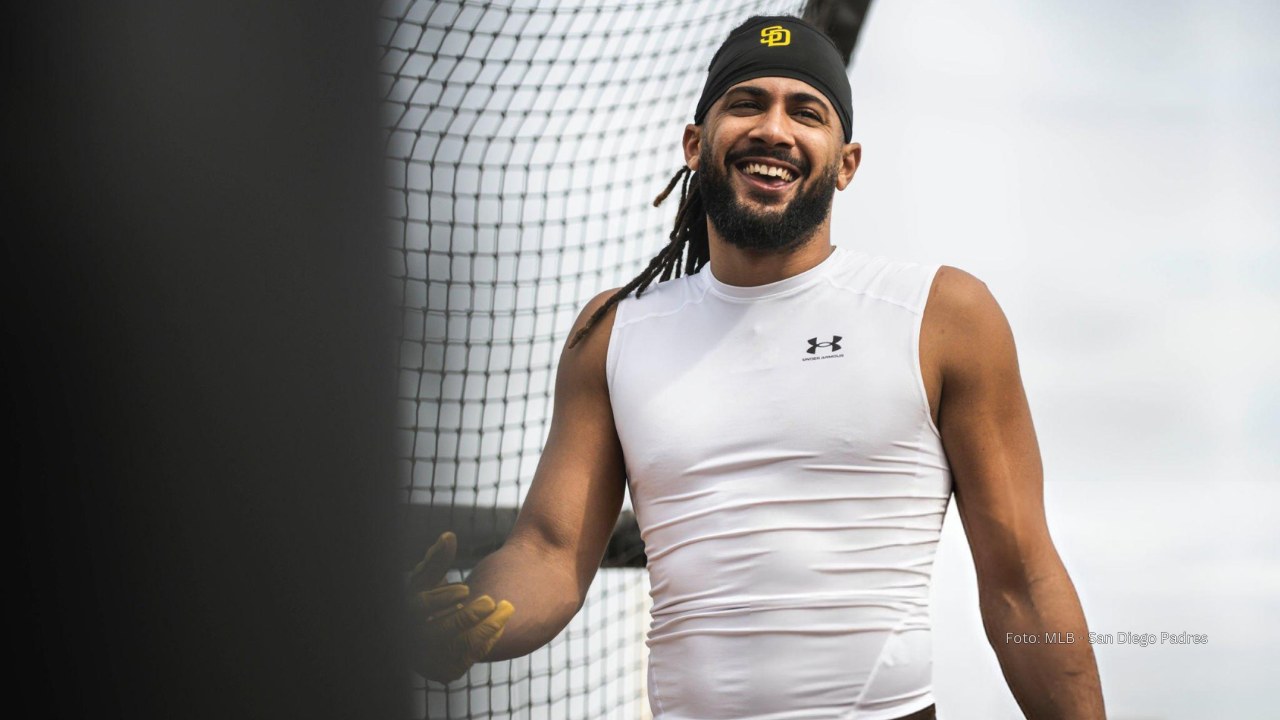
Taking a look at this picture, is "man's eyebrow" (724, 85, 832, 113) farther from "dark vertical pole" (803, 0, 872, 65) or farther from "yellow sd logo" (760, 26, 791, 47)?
"dark vertical pole" (803, 0, 872, 65)

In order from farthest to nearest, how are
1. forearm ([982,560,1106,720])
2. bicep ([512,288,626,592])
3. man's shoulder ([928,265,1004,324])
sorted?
bicep ([512,288,626,592]) < man's shoulder ([928,265,1004,324]) < forearm ([982,560,1106,720])

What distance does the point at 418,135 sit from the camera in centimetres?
53

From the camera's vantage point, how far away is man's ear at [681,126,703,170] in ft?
6.36

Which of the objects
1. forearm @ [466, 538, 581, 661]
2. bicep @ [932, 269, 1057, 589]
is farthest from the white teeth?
forearm @ [466, 538, 581, 661]

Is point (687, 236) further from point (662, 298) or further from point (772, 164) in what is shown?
Result: point (772, 164)

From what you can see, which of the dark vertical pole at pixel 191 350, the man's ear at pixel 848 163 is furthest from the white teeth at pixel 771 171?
the dark vertical pole at pixel 191 350

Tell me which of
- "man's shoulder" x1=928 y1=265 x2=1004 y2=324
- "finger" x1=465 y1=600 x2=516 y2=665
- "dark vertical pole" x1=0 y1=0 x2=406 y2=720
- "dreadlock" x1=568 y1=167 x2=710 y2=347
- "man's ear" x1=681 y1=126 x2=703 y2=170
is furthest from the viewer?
"dreadlock" x1=568 y1=167 x2=710 y2=347

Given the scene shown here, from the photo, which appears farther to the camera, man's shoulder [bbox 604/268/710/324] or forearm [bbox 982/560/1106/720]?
man's shoulder [bbox 604/268/710/324]

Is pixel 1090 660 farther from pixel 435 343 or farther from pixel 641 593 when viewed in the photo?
pixel 641 593

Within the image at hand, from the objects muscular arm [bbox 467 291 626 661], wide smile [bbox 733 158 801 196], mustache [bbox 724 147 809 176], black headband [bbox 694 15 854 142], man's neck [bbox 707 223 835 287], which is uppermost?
black headband [bbox 694 15 854 142]

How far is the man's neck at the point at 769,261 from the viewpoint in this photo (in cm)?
186

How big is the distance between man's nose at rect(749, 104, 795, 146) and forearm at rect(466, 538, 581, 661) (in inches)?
27.1

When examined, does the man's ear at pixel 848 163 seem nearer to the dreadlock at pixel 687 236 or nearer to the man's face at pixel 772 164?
the man's face at pixel 772 164

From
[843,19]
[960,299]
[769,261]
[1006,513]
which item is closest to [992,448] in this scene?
[1006,513]
